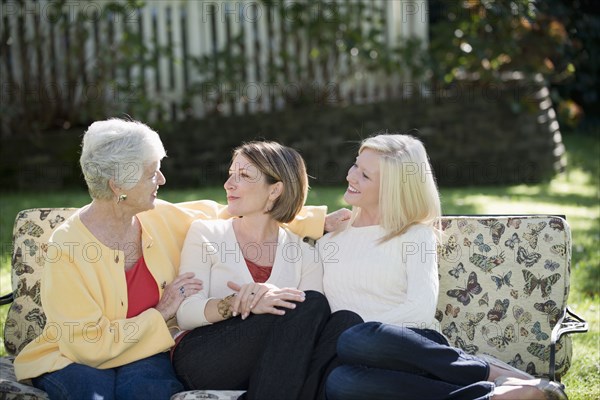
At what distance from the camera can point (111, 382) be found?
11.2ft

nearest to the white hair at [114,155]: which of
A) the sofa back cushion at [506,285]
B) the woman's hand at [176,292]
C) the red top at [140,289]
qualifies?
the red top at [140,289]

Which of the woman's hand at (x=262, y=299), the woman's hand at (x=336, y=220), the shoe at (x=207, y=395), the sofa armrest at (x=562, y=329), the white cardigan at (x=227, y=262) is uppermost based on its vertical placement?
the woman's hand at (x=336, y=220)

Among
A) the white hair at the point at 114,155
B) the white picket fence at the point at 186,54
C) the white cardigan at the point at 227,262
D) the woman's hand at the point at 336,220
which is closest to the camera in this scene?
the white hair at the point at 114,155

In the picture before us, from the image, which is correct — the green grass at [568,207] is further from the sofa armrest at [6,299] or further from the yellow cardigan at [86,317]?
the yellow cardigan at [86,317]

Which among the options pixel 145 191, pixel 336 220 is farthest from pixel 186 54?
pixel 145 191

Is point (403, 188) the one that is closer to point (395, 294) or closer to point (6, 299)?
point (395, 294)

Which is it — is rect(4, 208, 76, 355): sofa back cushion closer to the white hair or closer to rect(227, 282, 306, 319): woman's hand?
the white hair

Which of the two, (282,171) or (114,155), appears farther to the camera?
(282,171)

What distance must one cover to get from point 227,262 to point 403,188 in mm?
775

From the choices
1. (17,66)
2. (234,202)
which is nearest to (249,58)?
(17,66)

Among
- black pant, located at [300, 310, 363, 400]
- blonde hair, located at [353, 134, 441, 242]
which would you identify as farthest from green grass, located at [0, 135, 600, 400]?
black pant, located at [300, 310, 363, 400]

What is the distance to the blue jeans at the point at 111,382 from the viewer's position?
333 centimetres

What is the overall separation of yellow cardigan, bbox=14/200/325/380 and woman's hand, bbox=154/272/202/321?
60mm

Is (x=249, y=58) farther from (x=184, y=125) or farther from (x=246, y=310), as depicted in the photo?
(x=246, y=310)
